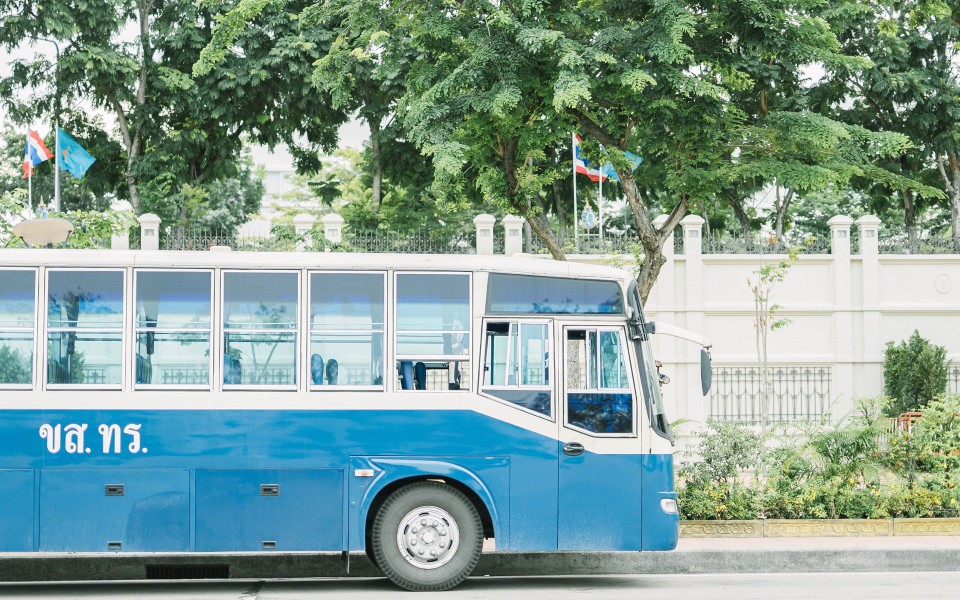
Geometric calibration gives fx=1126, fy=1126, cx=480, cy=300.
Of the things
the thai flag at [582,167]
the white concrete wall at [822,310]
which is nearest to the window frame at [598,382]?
the white concrete wall at [822,310]

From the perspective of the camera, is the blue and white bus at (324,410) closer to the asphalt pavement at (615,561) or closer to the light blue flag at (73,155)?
the asphalt pavement at (615,561)

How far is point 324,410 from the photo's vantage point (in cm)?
1034

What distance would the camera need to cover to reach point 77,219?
18.3 m

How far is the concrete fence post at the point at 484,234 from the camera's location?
77.6 feet

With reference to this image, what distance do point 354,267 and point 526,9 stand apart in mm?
3916

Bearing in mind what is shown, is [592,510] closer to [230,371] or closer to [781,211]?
[230,371]

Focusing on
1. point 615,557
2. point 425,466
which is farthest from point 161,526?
point 615,557

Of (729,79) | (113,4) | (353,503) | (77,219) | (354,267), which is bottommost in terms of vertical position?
(353,503)

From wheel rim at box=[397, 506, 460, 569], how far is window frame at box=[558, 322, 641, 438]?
1.46 metres

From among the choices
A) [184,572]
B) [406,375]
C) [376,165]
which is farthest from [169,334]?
[376,165]

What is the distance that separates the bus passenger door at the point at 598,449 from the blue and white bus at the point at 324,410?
2cm

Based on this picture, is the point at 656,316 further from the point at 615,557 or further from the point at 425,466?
the point at 425,466

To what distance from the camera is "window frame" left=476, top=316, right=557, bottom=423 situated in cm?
1045

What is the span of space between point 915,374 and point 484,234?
9.49m
